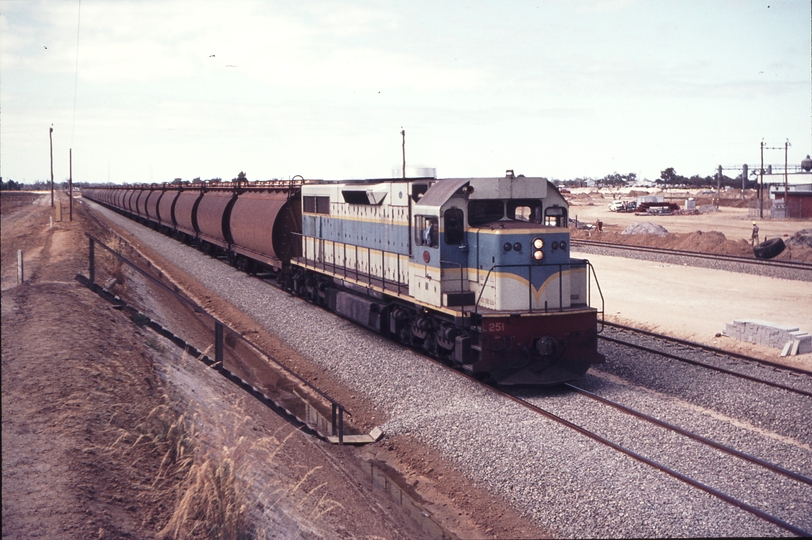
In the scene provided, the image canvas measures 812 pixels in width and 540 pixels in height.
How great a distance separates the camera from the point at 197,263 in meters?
30.9

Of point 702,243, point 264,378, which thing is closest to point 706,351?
point 264,378

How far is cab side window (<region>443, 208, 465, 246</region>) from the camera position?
13109mm

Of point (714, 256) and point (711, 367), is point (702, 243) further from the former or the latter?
point (711, 367)

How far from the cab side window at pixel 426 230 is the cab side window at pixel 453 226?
188 mm

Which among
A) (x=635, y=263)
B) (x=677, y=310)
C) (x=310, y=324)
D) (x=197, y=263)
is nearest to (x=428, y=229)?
(x=310, y=324)

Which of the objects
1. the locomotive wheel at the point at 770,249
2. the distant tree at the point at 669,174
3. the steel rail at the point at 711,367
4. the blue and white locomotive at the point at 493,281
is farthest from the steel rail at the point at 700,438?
the distant tree at the point at 669,174

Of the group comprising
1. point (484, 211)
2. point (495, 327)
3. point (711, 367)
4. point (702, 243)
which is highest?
point (484, 211)

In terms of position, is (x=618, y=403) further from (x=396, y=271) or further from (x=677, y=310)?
(x=677, y=310)

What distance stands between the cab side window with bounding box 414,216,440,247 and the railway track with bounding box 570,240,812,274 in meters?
21.5

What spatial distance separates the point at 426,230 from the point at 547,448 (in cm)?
569

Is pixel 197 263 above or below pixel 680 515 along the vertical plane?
above

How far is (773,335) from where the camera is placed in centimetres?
1588

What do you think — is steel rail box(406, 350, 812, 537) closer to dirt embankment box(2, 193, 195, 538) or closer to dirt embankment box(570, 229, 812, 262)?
dirt embankment box(2, 193, 195, 538)

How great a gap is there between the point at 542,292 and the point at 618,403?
2439 mm
